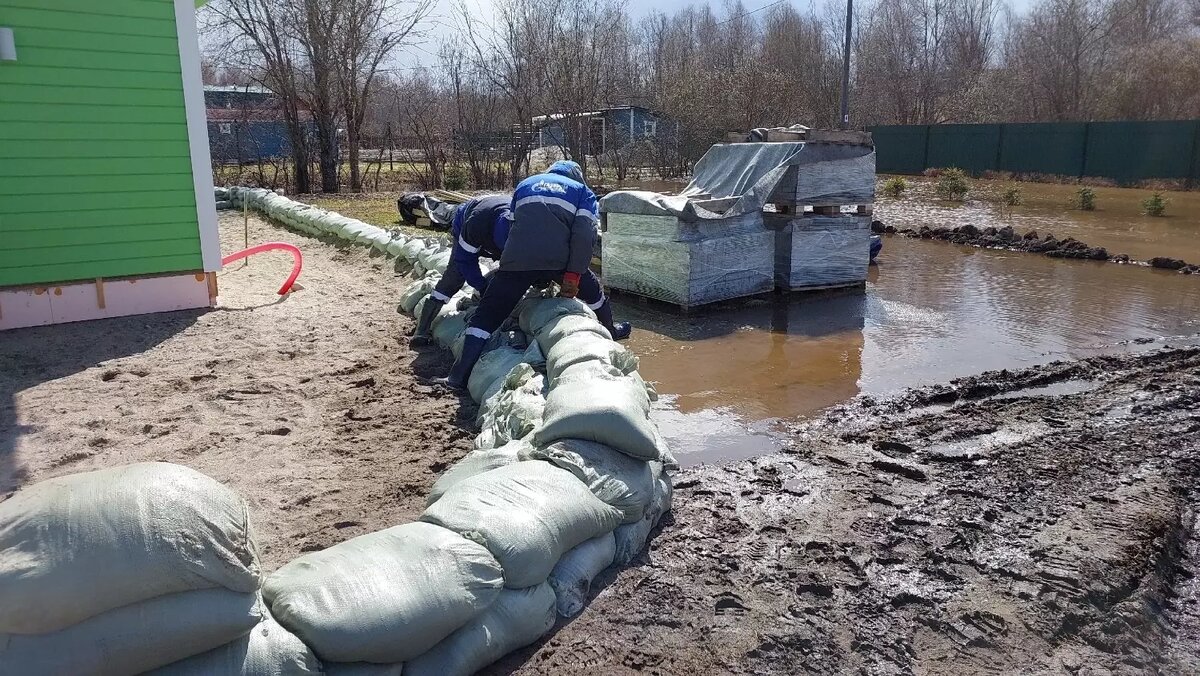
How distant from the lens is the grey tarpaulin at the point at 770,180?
6.88 meters

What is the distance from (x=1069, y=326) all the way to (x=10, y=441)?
685 centimetres

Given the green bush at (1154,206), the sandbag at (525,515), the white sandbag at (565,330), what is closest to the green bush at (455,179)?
the green bush at (1154,206)

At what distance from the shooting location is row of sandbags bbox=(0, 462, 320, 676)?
1614mm

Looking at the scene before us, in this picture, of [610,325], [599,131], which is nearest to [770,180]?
[610,325]

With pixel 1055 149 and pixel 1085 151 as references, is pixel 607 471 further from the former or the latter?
pixel 1055 149

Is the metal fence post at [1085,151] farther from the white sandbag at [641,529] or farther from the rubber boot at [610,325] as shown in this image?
the white sandbag at [641,529]

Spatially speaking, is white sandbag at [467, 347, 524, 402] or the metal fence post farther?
the metal fence post

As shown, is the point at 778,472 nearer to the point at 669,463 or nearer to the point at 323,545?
the point at 669,463

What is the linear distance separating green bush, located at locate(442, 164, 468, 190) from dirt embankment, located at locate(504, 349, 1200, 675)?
15453mm

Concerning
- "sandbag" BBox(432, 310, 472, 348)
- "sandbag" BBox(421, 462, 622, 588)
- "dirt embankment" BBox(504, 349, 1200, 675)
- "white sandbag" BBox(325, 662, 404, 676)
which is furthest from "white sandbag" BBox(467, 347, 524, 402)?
"white sandbag" BBox(325, 662, 404, 676)

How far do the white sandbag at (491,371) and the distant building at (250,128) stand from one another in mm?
15938

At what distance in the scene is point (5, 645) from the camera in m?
1.62

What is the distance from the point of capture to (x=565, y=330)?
404cm

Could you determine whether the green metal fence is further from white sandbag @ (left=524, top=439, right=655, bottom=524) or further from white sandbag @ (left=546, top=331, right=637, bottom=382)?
white sandbag @ (left=524, top=439, right=655, bottom=524)
